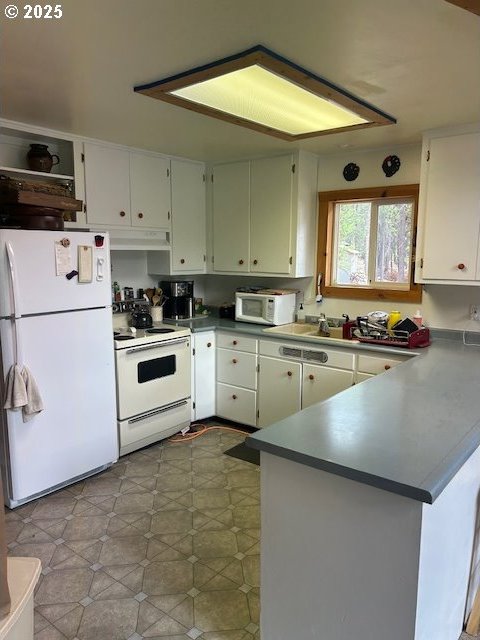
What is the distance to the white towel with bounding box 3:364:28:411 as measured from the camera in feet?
8.34

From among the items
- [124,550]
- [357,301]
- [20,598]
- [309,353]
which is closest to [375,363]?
[309,353]

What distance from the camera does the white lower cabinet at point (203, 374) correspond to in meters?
3.88

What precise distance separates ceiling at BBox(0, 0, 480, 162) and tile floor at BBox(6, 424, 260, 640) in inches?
91.6

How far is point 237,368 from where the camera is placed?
12.7 ft

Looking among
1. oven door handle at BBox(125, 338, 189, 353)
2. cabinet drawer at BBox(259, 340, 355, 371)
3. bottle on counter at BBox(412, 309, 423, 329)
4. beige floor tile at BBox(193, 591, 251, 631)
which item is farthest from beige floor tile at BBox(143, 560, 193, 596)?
bottle on counter at BBox(412, 309, 423, 329)

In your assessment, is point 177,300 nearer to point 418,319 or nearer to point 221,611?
point 418,319

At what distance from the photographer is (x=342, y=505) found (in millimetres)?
1395

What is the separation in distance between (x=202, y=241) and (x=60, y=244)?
1.72 metres

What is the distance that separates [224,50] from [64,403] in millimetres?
2185

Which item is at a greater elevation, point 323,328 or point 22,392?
point 323,328

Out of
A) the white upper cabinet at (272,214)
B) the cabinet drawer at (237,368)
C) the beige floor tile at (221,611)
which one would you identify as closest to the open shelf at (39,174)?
the white upper cabinet at (272,214)

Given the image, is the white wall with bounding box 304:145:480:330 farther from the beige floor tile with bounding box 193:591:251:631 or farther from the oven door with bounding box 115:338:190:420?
the beige floor tile with bounding box 193:591:251:631

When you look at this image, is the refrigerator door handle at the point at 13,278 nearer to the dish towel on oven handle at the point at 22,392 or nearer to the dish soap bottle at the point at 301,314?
the dish towel on oven handle at the point at 22,392

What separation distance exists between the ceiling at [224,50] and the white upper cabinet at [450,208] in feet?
0.61
